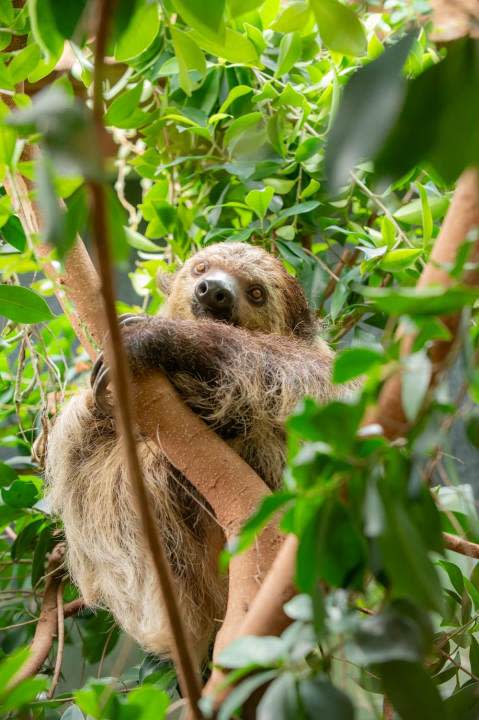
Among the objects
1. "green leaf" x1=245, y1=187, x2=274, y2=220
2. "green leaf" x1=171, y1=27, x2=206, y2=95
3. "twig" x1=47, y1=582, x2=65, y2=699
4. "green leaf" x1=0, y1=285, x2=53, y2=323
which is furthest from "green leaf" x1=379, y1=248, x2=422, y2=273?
"twig" x1=47, y1=582, x2=65, y2=699

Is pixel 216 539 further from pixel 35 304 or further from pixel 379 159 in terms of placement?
pixel 379 159

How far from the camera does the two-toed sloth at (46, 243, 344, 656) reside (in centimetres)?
199

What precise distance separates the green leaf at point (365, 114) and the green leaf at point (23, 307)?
97 cm

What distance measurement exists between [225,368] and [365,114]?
124 cm

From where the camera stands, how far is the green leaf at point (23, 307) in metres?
1.64

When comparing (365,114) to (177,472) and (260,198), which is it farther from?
(260,198)

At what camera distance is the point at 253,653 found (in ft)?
2.62

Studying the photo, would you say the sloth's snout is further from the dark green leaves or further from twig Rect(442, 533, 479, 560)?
the dark green leaves

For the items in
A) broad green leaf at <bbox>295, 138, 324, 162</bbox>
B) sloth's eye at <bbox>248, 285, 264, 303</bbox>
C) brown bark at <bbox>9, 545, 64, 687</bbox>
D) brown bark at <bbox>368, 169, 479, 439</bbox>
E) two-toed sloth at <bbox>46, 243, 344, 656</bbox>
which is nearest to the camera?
brown bark at <bbox>368, 169, 479, 439</bbox>

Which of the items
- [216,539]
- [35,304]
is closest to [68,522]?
[216,539]

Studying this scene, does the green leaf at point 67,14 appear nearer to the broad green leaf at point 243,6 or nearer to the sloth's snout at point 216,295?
the broad green leaf at point 243,6

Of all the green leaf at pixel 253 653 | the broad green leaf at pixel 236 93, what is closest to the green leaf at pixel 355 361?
the green leaf at pixel 253 653

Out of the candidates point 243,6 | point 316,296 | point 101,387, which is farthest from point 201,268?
point 243,6

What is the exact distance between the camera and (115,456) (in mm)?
2182
